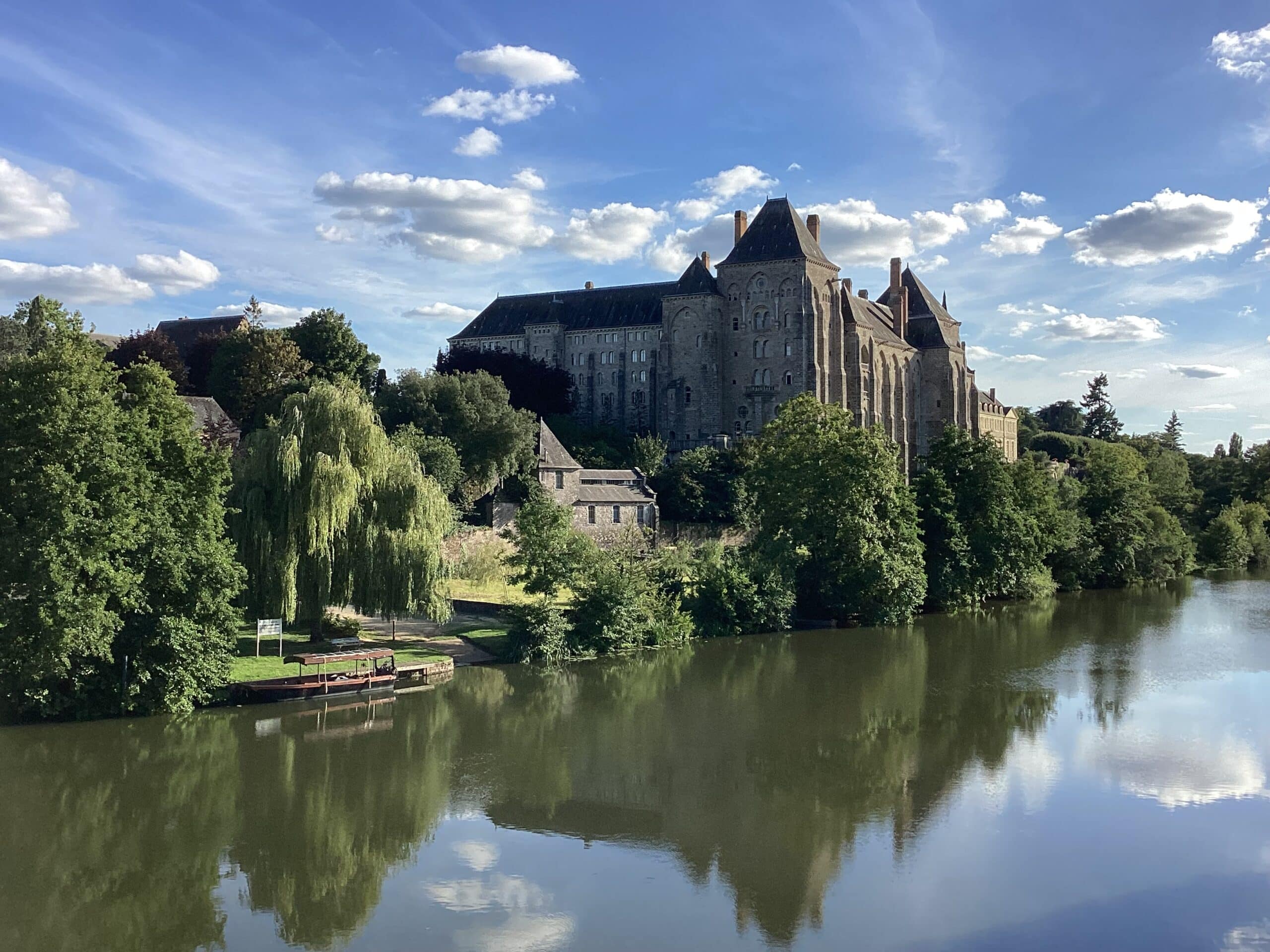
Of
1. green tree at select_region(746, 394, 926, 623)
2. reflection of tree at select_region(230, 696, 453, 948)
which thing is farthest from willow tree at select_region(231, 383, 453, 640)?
green tree at select_region(746, 394, 926, 623)

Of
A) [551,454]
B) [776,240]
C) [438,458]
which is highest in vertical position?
[776,240]

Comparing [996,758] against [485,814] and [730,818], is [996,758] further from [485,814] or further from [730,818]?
[485,814]

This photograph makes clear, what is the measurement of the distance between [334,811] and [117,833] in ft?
9.91

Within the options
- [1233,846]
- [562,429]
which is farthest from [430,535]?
[562,429]

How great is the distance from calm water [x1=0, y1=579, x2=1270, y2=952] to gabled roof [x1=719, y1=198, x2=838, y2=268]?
139 ft

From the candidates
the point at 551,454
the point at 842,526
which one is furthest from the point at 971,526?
the point at 551,454

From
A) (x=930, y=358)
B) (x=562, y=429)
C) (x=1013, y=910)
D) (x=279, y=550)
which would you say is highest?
(x=930, y=358)

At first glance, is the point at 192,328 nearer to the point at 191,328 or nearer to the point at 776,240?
the point at 191,328

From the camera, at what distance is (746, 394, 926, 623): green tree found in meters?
34.8

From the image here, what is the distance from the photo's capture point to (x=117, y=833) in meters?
15.3

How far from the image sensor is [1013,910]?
1257 cm

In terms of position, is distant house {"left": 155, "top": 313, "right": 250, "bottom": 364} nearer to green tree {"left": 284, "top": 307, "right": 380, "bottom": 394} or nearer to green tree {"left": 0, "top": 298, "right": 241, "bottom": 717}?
green tree {"left": 284, "top": 307, "right": 380, "bottom": 394}

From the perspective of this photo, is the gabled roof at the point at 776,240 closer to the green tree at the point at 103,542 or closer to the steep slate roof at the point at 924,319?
the steep slate roof at the point at 924,319

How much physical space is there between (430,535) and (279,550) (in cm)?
363
